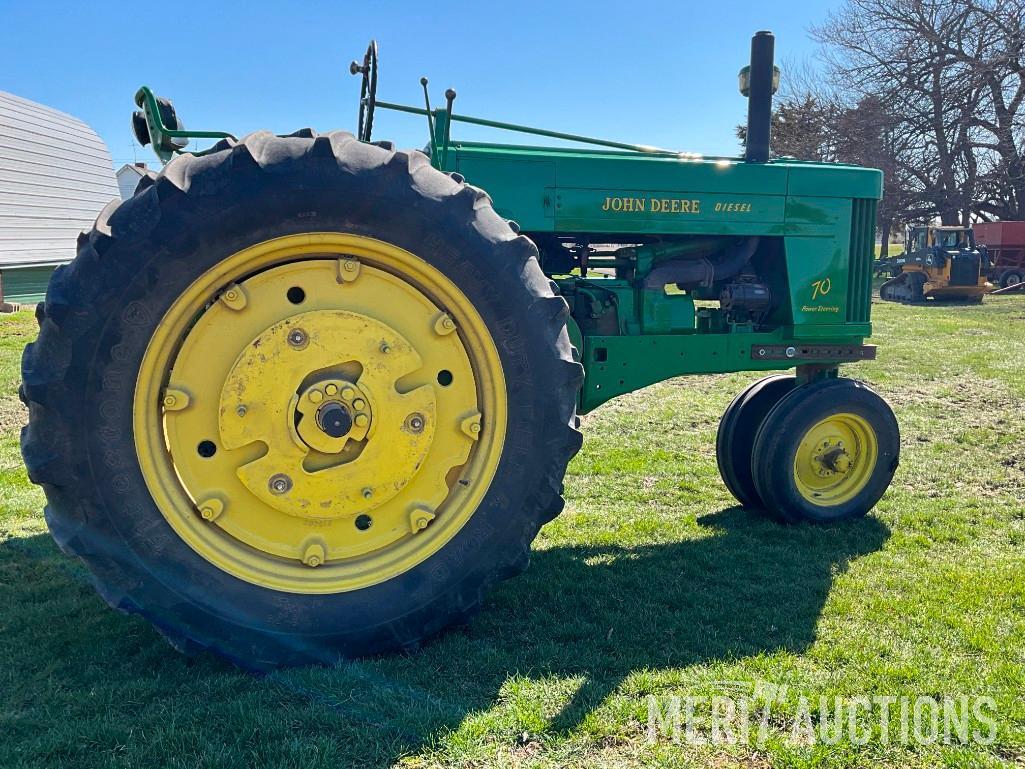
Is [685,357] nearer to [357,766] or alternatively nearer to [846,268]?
[846,268]

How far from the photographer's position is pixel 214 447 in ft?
8.95

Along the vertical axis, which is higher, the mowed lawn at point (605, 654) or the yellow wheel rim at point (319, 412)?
the yellow wheel rim at point (319, 412)

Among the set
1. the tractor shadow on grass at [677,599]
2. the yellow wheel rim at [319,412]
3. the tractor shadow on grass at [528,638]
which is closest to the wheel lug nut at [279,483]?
the yellow wheel rim at [319,412]

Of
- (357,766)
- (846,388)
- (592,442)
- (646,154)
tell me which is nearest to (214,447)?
(357,766)

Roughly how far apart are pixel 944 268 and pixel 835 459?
2109 cm

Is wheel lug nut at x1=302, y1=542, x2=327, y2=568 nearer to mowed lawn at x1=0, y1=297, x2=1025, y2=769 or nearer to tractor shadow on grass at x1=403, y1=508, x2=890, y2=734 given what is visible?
mowed lawn at x1=0, y1=297, x2=1025, y2=769

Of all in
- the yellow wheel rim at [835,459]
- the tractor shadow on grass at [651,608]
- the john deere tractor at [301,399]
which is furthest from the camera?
the yellow wheel rim at [835,459]

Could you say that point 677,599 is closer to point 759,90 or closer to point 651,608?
point 651,608

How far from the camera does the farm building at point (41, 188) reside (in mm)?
16141

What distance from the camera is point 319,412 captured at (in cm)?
273

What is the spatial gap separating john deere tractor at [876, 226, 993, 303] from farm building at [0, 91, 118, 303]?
2122 cm

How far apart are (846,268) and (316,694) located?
3.61 m

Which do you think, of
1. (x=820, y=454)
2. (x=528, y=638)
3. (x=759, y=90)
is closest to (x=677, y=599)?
(x=528, y=638)

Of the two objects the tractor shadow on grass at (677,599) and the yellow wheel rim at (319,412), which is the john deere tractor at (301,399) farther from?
the tractor shadow on grass at (677,599)
